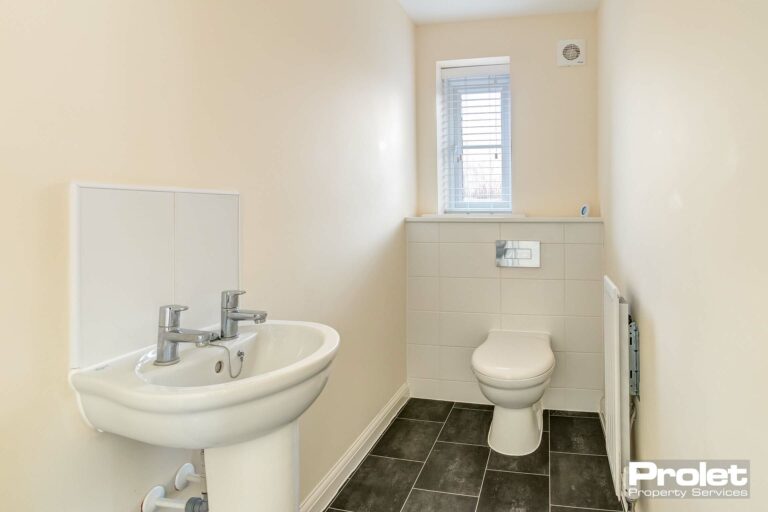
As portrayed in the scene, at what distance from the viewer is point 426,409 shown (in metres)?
2.99

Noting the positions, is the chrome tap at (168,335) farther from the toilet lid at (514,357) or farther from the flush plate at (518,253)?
the flush plate at (518,253)

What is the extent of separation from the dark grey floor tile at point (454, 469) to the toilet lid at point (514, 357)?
41 centimetres

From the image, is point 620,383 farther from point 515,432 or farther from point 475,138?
point 475,138

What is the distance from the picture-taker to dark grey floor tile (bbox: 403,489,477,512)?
1.96 meters

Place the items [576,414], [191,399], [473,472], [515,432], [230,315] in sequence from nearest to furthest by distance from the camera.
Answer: [191,399]
[230,315]
[473,472]
[515,432]
[576,414]

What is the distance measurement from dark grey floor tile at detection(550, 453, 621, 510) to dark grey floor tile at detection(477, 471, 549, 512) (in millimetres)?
52

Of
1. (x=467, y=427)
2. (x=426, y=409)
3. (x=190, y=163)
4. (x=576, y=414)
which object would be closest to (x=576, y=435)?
(x=576, y=414)

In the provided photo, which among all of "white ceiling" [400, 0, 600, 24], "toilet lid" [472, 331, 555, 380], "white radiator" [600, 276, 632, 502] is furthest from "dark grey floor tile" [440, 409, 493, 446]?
"white ceiling" [400, 0, 600, 24]

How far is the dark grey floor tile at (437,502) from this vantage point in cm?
196

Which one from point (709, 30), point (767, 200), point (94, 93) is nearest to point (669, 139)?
point (709, 30)

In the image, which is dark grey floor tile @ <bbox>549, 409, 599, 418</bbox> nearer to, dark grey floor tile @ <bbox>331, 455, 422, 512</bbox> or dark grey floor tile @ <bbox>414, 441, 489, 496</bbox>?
dark grey floor tile @ <bbox>414, 441, 489, 496</bbox>

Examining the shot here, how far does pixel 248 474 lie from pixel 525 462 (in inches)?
64.3

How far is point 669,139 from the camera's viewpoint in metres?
1.35

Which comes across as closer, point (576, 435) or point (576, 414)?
point (576, 435)
